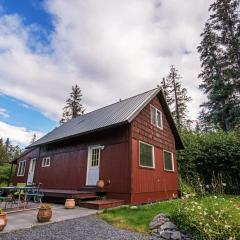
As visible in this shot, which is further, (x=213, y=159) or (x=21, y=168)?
(x=21, y=168)

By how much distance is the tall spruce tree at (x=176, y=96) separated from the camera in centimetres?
2762

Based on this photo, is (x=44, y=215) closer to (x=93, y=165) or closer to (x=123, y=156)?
(x=123, y=156)

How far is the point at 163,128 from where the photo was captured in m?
13.1

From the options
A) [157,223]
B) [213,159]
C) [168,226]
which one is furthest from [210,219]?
[213,159]

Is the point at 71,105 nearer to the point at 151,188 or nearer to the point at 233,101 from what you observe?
the point at 233,101

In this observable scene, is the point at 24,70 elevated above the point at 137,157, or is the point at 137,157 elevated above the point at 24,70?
the point at 24,70

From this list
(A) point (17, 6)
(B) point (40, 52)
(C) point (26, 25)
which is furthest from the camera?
(B) point (40, 52)

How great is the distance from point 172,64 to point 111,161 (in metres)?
23.7

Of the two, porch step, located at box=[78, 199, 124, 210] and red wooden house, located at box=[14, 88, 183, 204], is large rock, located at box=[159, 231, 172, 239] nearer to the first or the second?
porch step, located at box=[78, 199, 124, 210]

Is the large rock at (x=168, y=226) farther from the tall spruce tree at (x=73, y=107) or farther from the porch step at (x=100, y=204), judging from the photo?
the tall spruce tree at (x=73, y=107)

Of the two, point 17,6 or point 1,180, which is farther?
point 1,180

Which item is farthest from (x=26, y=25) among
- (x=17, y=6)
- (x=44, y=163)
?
(x=44, y=163)

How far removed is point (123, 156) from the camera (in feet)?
30.7

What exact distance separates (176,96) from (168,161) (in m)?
17.1
